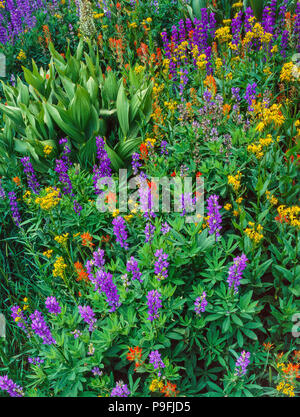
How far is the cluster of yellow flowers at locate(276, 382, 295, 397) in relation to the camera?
174 cm

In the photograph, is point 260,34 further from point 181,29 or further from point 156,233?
point 156,233

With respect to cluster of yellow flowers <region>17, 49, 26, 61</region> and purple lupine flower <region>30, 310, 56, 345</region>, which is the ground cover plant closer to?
purple lupine flower <region>30, 310, 56, 345</region>

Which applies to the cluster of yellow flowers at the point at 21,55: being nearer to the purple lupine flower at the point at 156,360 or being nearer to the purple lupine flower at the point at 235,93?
the purple lupine flower at the point at 235,93

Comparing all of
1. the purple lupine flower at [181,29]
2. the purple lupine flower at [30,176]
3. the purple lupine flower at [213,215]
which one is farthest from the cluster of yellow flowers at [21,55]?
the purple lupine flower at [213,215]

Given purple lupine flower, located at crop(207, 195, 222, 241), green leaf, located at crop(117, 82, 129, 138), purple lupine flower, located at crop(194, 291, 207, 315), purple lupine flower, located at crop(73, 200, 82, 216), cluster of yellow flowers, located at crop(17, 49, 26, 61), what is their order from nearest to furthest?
purple lupine flower, located at crop(194, 291, 207, 315), purple lupine flower, located at crop(207, 195, 222, 241), purple lupine flower, located at crop(73, 200, 82, 216), green leaf, located at crop(117, 82, 129, 138), cluster of yellow flowers, located at crop(17, 49, 26, 61)

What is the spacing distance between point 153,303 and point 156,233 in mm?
576

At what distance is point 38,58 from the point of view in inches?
206

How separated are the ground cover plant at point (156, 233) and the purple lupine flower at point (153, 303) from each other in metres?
0.02

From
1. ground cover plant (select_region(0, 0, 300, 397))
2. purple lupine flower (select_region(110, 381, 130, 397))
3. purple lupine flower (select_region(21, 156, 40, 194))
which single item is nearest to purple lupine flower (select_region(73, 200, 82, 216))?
ground cover plant (select_region(0, 0, 300, 397))

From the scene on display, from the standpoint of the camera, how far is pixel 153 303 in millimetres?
1813

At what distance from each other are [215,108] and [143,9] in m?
2.70

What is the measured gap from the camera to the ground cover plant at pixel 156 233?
77.2 inches

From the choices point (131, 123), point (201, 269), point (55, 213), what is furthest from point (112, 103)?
point (201, 269)

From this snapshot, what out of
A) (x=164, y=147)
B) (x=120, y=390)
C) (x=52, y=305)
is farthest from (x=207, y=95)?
(x=120, y=390)
